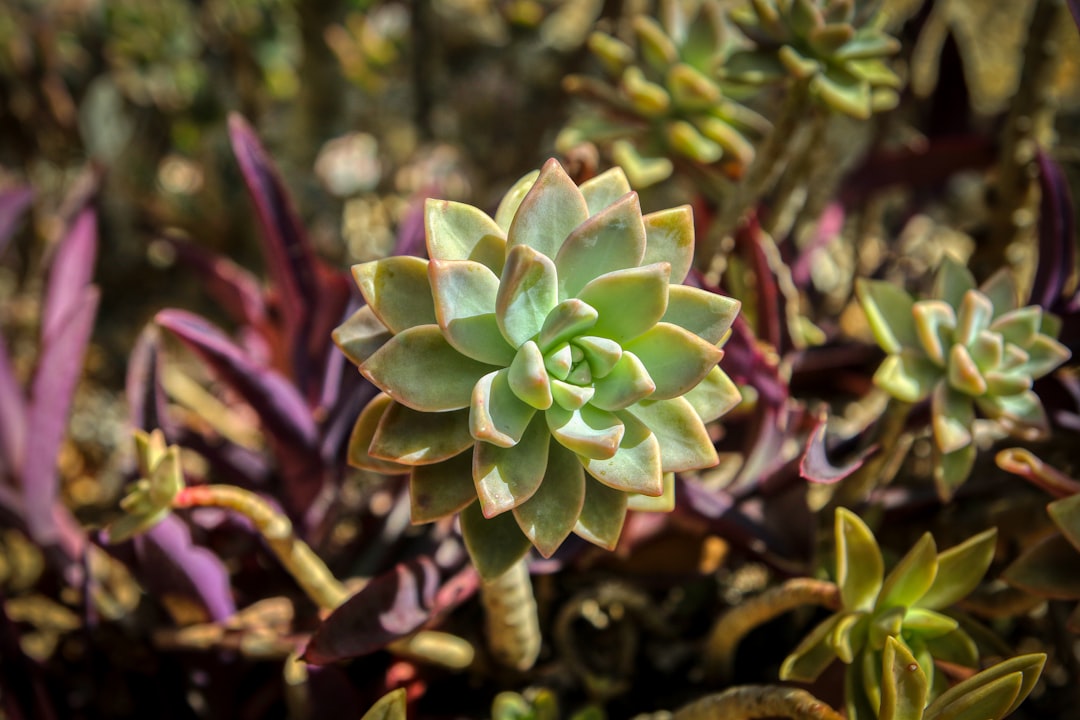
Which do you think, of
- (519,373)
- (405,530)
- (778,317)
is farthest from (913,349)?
(405,530)

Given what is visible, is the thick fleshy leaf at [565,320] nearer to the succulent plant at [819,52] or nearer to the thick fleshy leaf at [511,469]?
the thick fleshy leaf at [511,469]

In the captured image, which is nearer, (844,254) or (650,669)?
(650,669)

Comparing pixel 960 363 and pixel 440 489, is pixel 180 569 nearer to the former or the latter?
pixel 440 489

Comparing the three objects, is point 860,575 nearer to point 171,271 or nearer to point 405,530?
point 405,530

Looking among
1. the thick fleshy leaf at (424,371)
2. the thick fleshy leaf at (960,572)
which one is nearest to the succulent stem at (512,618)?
the thick fleshy leaf at (424,371)

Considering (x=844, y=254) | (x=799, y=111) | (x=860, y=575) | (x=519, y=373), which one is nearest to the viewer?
(x=519, y=373)

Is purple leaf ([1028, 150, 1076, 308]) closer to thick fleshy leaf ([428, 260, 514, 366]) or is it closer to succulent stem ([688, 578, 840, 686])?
succulent stem ([688, 578, 840, 686])

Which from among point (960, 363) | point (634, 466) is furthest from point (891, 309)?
point (634, 466)
